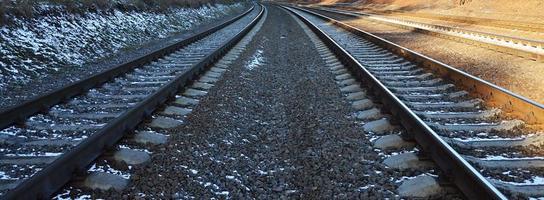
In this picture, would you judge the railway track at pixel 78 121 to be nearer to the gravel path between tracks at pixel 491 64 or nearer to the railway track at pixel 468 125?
the railway track at pixel 468 125

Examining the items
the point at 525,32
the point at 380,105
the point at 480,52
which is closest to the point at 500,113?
the point at 380,105

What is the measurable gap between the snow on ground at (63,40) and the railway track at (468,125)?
5766mm

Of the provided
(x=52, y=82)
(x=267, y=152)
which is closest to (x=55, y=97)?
(x=52, y=82)

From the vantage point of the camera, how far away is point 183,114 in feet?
20.3

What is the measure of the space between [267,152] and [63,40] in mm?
7756

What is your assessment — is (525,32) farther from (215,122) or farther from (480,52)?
(215,122)

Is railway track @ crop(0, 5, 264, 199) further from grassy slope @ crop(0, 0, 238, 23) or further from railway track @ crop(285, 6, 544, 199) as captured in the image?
grassy slope @ crop(0, 0, 238, 23)

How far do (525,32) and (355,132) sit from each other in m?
14.6

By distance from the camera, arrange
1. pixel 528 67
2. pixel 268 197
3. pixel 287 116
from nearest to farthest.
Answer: pixel 268 197 → pixel 287 116 → pixel 528 67

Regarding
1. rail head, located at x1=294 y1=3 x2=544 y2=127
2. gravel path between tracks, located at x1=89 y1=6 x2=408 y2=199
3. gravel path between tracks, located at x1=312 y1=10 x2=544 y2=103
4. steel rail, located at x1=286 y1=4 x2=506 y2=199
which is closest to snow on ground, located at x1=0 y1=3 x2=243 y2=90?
gravel path between tracks, located at x1=89 y1=6 x2=408 y2=199

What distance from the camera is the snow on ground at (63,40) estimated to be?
880 cm

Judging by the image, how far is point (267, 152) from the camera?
197 inches

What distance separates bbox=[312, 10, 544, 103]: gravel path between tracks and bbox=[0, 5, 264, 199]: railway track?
5.09 m

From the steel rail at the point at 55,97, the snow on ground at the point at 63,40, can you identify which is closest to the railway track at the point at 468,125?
the steel rail at the point at 55,97
